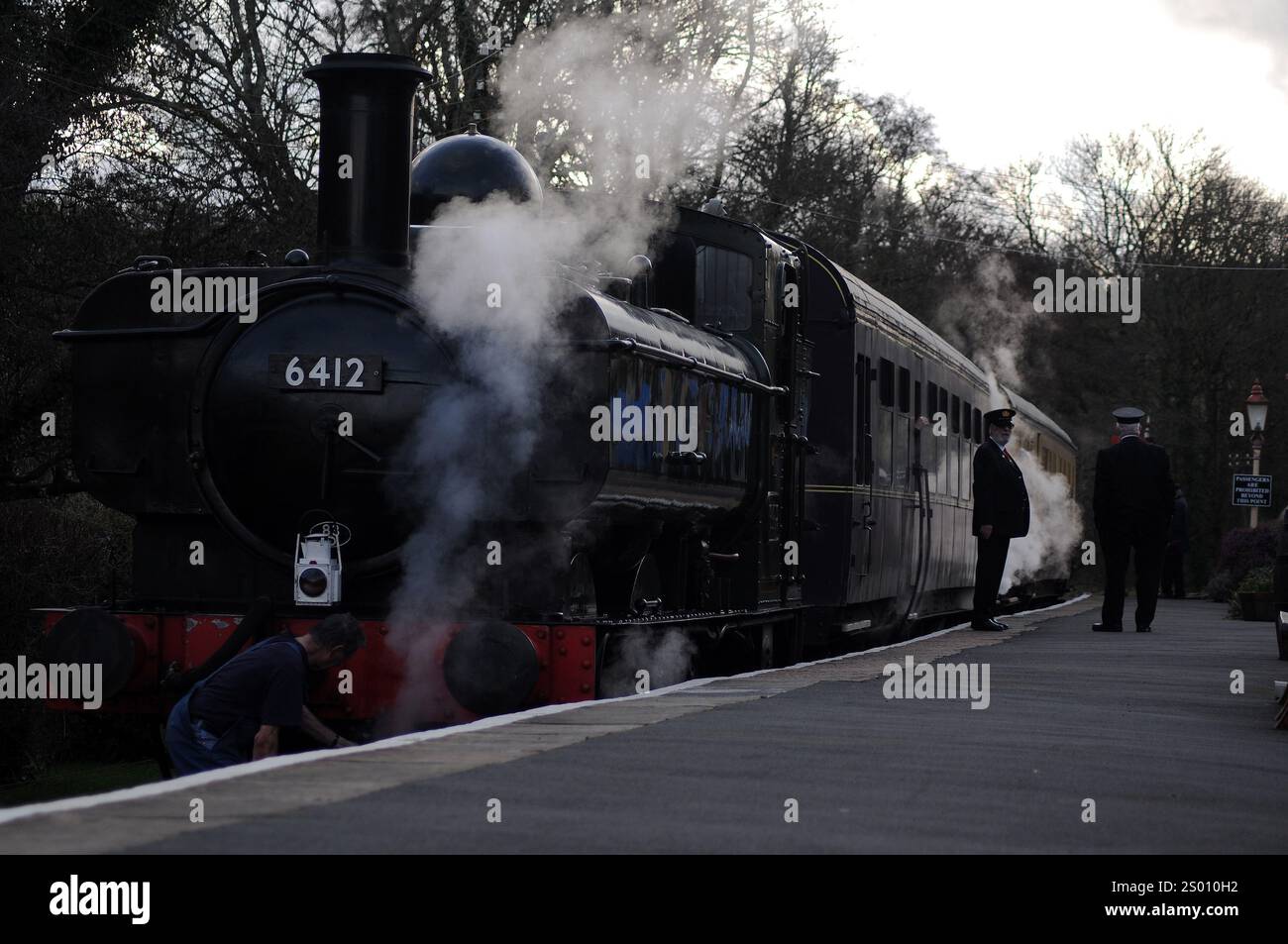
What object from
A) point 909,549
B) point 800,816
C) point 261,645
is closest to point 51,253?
point 909,549

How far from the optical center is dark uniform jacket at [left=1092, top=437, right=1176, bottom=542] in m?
15.7

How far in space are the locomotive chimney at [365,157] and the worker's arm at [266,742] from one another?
2.32 metres

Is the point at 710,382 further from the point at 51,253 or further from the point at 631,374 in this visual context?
the point at 51,253

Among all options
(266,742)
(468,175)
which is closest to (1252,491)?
(468,175)

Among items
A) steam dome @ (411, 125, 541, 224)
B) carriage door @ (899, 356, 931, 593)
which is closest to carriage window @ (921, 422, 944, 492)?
carriage door @ (899, 356, 931, 593)

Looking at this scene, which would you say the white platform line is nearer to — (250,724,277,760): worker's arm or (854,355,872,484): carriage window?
(250,724,277,760): worker's arm

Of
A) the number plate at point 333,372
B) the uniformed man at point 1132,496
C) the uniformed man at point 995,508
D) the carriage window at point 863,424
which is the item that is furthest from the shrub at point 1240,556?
the number plate at point 333,372

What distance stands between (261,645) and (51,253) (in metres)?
10.7

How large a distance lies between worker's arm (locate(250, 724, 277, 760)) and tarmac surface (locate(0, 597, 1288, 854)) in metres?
0.99

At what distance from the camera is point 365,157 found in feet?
29.2

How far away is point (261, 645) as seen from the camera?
25.9 feet

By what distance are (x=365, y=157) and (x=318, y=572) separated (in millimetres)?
2024

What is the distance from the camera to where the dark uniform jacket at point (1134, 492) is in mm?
15711

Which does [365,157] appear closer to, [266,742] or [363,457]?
[363,457]
